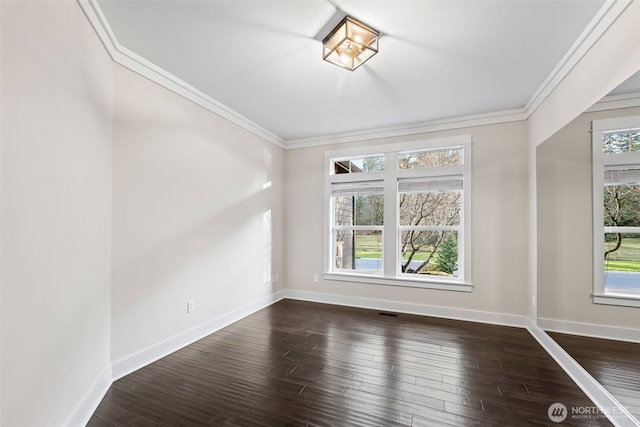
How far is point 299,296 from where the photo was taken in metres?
4.67

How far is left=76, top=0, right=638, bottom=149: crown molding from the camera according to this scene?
5.98ft

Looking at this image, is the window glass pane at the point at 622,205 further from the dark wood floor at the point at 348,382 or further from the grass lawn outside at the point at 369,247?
the grass lawn outside at the point at 369,247

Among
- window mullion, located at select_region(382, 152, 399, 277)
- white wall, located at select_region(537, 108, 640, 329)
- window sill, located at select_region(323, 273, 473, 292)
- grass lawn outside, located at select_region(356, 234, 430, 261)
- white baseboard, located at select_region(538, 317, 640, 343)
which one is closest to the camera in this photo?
white baseboard, located at select_region(538, 317, 640, 343)

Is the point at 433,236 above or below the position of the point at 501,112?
below

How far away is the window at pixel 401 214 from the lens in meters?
3.80

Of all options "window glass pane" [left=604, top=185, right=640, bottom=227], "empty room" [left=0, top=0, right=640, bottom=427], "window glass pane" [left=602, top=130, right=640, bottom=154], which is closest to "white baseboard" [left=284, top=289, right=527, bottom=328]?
"empty room" [left=0, top=0, right=640, bottom=427]

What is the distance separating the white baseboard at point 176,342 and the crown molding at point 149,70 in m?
2.52

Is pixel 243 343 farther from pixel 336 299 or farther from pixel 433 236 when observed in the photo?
pixel 433 236

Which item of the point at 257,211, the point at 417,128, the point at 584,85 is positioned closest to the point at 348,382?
the point at 257,211

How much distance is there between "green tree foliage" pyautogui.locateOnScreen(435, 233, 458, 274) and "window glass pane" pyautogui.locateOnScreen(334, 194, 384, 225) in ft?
3.10

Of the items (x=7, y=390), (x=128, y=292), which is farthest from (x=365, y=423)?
(x=128, y=292)

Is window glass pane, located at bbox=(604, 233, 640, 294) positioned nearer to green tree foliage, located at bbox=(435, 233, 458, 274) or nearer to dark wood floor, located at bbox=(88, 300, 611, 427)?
dark wood floor, located at bbox=(88, 300, 611, 427)

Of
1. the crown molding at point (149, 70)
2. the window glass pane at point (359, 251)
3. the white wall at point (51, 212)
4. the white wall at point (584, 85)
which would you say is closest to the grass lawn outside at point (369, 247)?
the window glass pane at point (359, 251)

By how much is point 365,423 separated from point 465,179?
3189 mm
